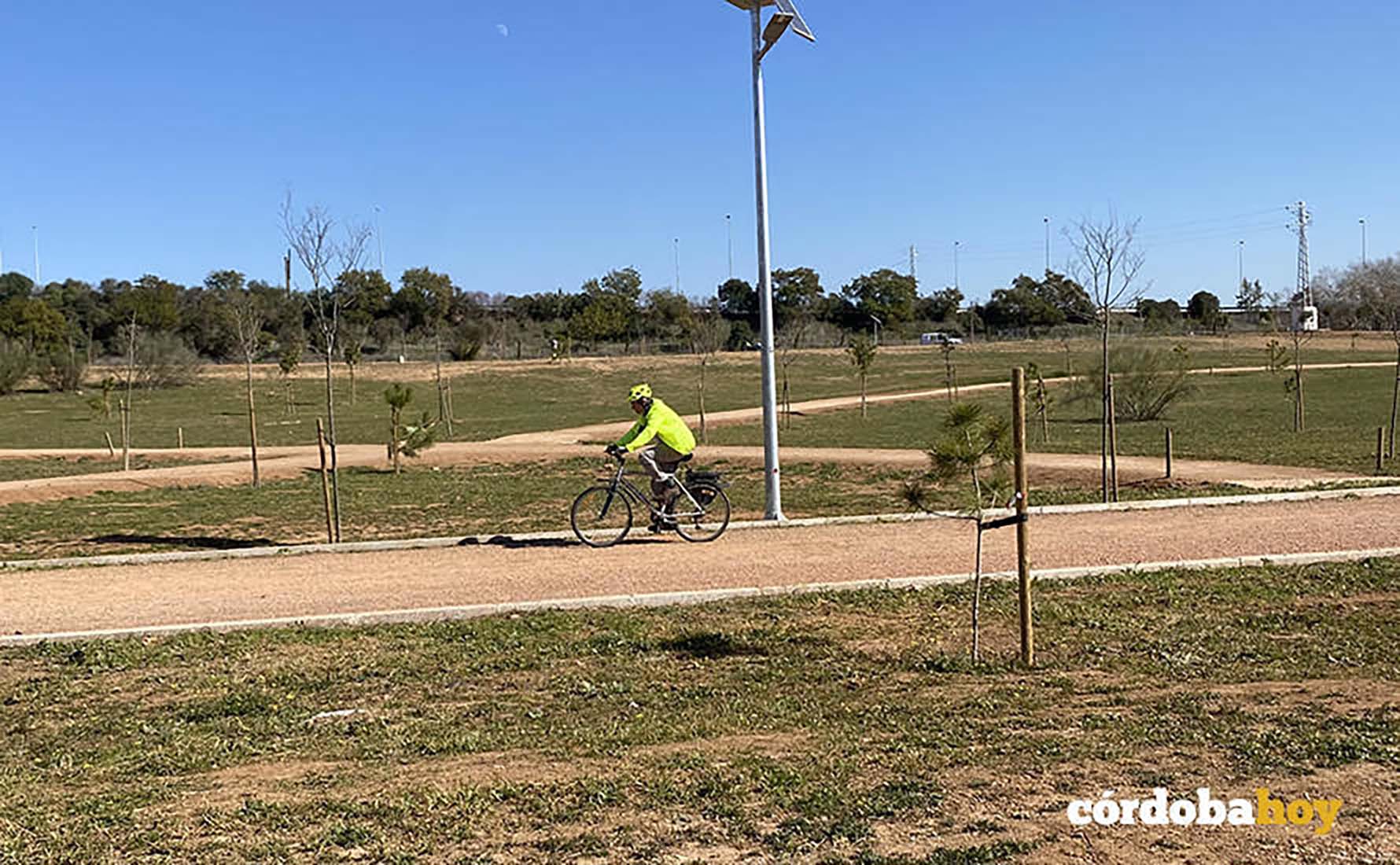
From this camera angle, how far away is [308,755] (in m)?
5.91

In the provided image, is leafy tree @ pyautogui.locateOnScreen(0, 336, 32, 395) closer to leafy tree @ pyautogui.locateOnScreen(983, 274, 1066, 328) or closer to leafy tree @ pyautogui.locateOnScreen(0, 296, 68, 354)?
leafy tree @ pyautogui.locateOnScreen(0, 296, 68, 354)

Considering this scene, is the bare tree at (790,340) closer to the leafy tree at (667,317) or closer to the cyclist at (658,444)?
the leafy tree at (667,317)

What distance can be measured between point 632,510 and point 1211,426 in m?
20.7

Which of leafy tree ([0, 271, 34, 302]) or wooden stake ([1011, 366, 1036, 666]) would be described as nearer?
wooden stake ([1011, 366, 1036, 666])

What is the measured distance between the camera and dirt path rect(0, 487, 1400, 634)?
9805mm

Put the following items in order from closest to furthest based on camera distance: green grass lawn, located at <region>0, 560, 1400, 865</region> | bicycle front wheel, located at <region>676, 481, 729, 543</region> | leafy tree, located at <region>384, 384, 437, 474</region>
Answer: green grass lawn, located at <region>0, 560, 1400, 865</region>, bicycle front wheel, located at <region>676, 481, 729, 543</region>, leafy tree, located at <region>384, 384, 437, 474</region>

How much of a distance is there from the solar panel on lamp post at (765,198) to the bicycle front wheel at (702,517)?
1.44m

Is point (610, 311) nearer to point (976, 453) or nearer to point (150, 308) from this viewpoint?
point (150, 308)

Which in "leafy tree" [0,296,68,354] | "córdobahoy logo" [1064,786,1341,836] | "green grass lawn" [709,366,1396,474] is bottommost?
"green grass lawn" [709,366,1396,474]

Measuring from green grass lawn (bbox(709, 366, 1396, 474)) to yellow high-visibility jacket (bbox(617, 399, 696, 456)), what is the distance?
1175 cm

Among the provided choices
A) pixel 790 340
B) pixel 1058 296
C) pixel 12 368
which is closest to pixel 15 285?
pixel 12 368

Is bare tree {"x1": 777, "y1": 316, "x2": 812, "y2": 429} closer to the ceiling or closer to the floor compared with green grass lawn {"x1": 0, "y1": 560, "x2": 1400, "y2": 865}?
closer to the ceiling

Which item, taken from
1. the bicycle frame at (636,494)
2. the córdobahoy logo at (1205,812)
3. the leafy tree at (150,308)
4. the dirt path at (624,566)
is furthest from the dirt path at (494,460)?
the leafy tree at (150,308)

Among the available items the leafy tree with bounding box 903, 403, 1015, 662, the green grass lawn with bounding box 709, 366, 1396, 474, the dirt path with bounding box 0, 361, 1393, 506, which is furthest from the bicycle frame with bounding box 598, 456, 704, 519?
the green grass lawn with bounding box 709, 366, 1396, 474
